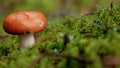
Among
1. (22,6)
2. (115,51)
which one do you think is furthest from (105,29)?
(22,6)

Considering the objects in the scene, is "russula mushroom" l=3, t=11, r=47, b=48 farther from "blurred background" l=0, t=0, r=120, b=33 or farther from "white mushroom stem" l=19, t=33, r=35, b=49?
"blurred background" l=0, t=0, r=120, b=33

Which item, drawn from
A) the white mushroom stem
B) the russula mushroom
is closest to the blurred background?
the white mushroom stem

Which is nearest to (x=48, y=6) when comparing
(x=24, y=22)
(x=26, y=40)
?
(x=26, y=40)

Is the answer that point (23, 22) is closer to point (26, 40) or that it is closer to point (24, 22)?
point (24, 22)

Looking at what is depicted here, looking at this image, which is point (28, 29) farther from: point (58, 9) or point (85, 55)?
point (58, 9)

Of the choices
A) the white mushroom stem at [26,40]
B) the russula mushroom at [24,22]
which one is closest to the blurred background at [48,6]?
the white mushroom stem at [26,40]

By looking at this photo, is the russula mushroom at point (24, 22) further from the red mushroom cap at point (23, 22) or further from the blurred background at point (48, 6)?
the blurred background at point (48, 6)

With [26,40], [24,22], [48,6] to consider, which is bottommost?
[26,40]

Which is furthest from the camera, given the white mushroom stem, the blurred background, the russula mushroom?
the blurred background
